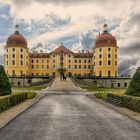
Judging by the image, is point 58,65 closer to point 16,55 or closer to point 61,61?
point 61,61

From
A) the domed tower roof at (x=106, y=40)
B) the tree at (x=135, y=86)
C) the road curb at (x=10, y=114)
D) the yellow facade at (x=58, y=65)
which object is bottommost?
the road curb at (x=10, y=114)

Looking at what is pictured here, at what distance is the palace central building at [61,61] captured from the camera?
120 meters

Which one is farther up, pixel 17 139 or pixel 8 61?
pixel 8 61

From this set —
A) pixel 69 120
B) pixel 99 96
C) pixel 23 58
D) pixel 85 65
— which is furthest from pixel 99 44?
pixel 69 120

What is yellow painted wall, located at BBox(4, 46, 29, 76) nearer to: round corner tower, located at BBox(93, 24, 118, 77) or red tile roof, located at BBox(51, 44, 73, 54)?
red tile roof, located at BBox(51, 44, 73, 54)

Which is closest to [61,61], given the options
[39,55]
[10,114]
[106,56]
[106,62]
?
[39,55]

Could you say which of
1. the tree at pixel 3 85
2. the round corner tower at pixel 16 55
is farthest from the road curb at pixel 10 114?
the round corner tower at pixel 16 55

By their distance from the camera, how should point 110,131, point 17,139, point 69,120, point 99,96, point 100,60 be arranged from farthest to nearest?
point 100,60 → point 99,96 → point 69,120 → point 110,131 → point 17,139

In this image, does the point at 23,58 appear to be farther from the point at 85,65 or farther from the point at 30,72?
the point at 85,65

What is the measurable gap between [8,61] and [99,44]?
37123 mm

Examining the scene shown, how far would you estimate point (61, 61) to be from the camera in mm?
134750

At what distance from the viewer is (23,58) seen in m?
123

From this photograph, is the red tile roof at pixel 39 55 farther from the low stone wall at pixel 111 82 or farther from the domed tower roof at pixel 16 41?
the low stone wall at pixel 111 82

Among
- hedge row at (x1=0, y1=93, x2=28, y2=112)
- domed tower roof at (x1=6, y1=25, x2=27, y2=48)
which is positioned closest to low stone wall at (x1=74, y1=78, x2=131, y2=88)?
domed tower roof at (x1=6, y1=25, x2=27, y2=48)
